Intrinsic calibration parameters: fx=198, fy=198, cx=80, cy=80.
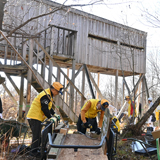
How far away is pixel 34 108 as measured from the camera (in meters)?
4.95

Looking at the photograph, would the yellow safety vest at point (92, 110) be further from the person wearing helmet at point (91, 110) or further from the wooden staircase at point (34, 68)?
the wooden staircase at point (34, 68)

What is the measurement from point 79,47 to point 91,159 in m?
9.51

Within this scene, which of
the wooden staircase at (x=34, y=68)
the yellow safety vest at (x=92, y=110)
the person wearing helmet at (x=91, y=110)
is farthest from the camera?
the wooden staircase at (x=34, y=68)

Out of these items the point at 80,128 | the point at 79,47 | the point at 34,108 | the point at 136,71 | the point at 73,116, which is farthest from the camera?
the point at 136,71

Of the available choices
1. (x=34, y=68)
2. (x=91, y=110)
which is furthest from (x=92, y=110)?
(x=34, y=68)

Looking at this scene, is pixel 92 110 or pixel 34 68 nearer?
pixel 92 110

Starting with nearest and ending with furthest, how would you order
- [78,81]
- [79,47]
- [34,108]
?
[34,108]
[79,47]
[78,81]

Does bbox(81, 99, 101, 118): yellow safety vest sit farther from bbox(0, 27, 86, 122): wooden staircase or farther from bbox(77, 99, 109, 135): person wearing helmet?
bbox(0, 27, 86, 122): wooden staircase

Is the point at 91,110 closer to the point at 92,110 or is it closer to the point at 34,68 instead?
the point at 92,110

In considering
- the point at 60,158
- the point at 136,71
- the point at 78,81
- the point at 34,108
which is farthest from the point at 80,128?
the point at 78,81

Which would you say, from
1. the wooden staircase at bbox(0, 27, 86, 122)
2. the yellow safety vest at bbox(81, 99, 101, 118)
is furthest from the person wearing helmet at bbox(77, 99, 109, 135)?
the wooden staircase at bbox(0, 27, 86, 122)

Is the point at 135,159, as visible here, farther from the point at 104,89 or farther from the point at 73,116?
the point at 104,89

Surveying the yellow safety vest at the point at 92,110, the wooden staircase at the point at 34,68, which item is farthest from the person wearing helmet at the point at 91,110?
the wooden staircase at the point at 34,68

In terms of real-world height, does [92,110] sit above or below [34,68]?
below
